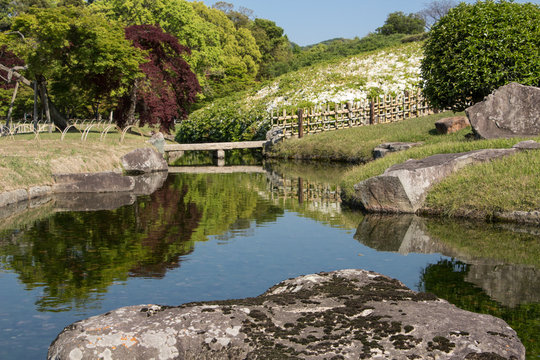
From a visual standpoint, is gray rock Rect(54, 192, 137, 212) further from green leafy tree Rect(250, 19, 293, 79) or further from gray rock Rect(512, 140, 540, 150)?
green leafy tree Rect(250, 19, 293, 79)

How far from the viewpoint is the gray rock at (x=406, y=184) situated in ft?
42.7

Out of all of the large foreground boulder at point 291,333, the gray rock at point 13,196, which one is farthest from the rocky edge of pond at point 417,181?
the gray rock at point 13,196

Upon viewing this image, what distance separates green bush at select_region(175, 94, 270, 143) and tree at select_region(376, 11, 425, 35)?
1689 inches

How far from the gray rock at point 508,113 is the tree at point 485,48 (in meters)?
1.82

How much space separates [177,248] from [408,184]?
5603 millimetres

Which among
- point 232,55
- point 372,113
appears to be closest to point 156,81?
point 372,113

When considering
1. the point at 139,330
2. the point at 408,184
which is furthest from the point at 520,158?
the point at 139,330

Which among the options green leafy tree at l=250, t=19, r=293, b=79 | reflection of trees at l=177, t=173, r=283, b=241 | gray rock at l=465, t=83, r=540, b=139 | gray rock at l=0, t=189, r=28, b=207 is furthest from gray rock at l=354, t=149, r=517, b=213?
green leafy tree at l=250, t=19, r=293, b=79

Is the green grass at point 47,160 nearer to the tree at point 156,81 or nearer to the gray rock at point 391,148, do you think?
the gray rock at point 391,148

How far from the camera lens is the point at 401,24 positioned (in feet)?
256

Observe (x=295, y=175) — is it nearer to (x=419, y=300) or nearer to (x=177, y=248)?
(x=177, y=248)

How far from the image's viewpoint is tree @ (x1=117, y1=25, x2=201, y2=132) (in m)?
36.2

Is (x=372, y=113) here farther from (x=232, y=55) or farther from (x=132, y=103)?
(x=232, y=55)

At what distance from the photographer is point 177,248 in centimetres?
1022
